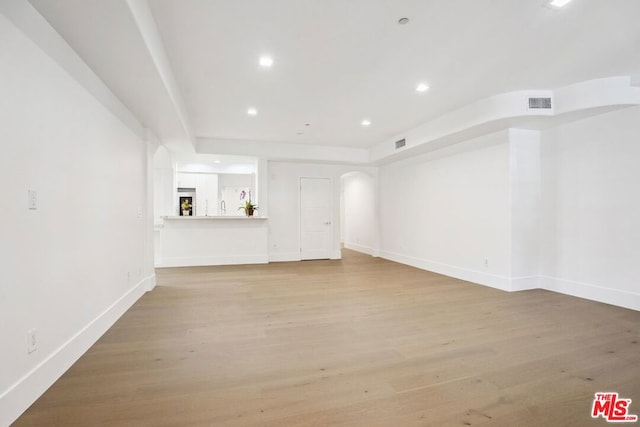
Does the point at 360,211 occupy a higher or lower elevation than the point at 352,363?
higher

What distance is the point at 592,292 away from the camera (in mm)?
A: 3852

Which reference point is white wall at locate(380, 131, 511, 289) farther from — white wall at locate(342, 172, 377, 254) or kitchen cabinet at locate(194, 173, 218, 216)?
kitchen cabinet at locate(194, 173, 218, 216)

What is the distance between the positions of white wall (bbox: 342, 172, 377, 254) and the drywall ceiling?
12.8 feet

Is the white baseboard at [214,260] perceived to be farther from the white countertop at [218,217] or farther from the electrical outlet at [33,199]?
the electrical outlet at [33,199]

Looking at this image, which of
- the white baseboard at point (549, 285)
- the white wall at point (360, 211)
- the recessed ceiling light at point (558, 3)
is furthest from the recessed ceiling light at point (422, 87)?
the white wall at point (360, 211)

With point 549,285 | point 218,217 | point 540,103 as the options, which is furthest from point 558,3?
point 218,217

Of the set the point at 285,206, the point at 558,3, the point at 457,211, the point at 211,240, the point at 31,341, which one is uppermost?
the point at 558,3

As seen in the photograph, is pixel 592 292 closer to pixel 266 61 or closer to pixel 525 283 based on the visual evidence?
pixel 525 283

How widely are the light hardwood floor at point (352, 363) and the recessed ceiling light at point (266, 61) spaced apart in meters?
A: 2.69

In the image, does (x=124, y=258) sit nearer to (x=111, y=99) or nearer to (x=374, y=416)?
(x=111, y=99)

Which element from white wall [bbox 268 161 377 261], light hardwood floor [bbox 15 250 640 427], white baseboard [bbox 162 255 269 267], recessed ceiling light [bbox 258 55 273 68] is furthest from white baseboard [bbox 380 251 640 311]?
recessed ceiling light [bbox 258 55 273 68]

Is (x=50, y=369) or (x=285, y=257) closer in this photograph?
(x=50, y=369)

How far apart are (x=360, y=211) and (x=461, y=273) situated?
4.12 m

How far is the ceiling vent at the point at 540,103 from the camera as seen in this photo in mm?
3770
